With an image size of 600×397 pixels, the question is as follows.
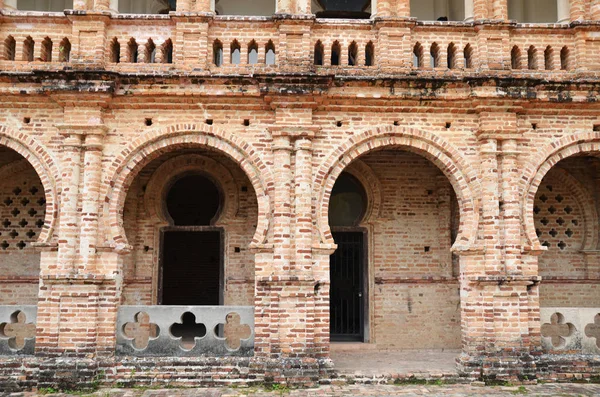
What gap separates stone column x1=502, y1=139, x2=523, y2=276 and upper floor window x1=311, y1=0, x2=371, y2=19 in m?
5.65

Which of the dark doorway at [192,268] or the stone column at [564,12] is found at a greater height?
the stone column at [564,12]

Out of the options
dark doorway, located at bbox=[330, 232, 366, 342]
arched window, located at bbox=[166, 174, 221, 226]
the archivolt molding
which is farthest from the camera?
arched window, located at bbox=[166, 174, 221, 226]

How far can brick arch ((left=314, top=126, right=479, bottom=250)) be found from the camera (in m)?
9.81

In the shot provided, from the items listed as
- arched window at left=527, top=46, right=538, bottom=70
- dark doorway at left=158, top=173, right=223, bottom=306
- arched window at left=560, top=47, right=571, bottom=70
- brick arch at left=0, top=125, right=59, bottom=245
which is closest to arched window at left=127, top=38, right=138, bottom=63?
brick arch at left=0, top=125, right=59, bottom=245

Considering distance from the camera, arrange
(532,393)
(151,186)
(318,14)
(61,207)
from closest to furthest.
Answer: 1. (532,393)
2. (61,207)
3. (151,186)
4. (318,14)

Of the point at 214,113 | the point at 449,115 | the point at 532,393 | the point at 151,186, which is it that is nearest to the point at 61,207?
the point at 151,186

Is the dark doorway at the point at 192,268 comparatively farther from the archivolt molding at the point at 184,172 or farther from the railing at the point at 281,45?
the railing at the point at 281,45

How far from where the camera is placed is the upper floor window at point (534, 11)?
43.0 ft

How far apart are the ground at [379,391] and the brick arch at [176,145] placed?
2567 millimetres

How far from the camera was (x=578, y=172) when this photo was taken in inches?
481

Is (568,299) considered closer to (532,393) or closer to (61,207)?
(532,393)

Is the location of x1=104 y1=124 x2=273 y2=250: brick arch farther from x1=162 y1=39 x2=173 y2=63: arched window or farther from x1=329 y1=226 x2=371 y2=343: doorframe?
x1=329 y1=226 x2=371 y2=343: doorframe

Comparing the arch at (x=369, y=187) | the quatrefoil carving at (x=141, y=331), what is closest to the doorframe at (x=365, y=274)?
the arch at (x=369, y=187)

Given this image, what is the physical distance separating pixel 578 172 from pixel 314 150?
257 inches
